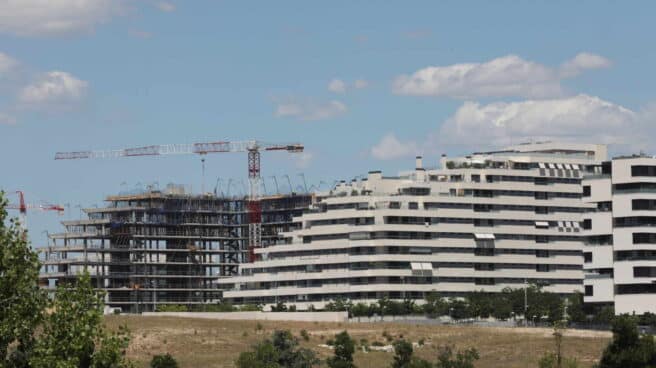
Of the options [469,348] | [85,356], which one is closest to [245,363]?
[469,348]

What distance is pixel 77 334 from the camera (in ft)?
232

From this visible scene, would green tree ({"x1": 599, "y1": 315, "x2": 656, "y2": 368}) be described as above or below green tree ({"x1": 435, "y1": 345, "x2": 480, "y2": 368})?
above

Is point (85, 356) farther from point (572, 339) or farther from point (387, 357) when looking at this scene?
point (572, 339)

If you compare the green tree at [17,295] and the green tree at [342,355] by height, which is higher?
the green tree at [17,295]

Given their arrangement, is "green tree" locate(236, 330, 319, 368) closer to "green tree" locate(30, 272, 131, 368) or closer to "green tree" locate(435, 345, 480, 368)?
"green tree" locate(435, 345, 480, 368)

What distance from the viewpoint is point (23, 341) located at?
7094 cm

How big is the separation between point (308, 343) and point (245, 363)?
52262 mm

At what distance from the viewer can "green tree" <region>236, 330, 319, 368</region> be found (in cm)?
14512

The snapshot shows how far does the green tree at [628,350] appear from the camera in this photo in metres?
119

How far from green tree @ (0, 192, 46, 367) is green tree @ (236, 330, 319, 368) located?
67.0 metres

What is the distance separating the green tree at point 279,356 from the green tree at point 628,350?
1274 inches

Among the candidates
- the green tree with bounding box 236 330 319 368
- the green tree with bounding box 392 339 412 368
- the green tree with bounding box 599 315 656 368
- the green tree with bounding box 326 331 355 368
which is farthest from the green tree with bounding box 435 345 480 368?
the green tree with bounding box 599 315 656 368

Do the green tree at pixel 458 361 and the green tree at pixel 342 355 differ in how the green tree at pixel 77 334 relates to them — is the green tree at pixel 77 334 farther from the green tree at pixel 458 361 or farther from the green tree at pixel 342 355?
the green tree at pixel 342 355

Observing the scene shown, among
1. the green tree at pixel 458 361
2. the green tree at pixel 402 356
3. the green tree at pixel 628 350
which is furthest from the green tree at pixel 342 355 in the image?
the green tree at pixel 628 350
